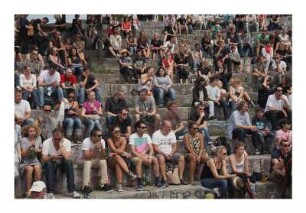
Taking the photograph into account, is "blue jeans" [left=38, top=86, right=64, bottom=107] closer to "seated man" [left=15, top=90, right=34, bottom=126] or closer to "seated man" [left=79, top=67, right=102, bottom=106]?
"seated man" [left=15, top=90, right=34, bottom=126]

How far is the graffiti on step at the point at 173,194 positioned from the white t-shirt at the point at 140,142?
34.5 inches

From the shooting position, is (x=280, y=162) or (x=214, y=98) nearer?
(x=280, y=162)

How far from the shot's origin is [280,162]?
1506 centimetres

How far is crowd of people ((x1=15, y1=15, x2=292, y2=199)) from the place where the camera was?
1476cm

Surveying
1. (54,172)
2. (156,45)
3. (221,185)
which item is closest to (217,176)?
(221,185)

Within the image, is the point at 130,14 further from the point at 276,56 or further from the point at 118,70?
the point at 276,56

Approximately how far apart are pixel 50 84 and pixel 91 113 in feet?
3.46

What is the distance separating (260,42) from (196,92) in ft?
5.85

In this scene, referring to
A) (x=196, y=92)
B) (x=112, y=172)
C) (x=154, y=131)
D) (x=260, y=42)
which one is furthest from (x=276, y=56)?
(x=112, y=172)

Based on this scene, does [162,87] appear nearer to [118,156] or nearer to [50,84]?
[118,156]

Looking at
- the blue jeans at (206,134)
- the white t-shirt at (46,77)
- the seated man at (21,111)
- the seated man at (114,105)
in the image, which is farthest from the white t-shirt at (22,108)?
the blue jeans at (206,134)

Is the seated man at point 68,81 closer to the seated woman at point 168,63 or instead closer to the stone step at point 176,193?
the seated woman at point 168,63

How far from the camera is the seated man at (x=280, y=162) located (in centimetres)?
1502

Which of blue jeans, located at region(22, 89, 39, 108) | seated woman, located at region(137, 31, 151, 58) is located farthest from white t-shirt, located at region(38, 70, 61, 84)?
seated woman, located at region(137, 31, 151, 58)
